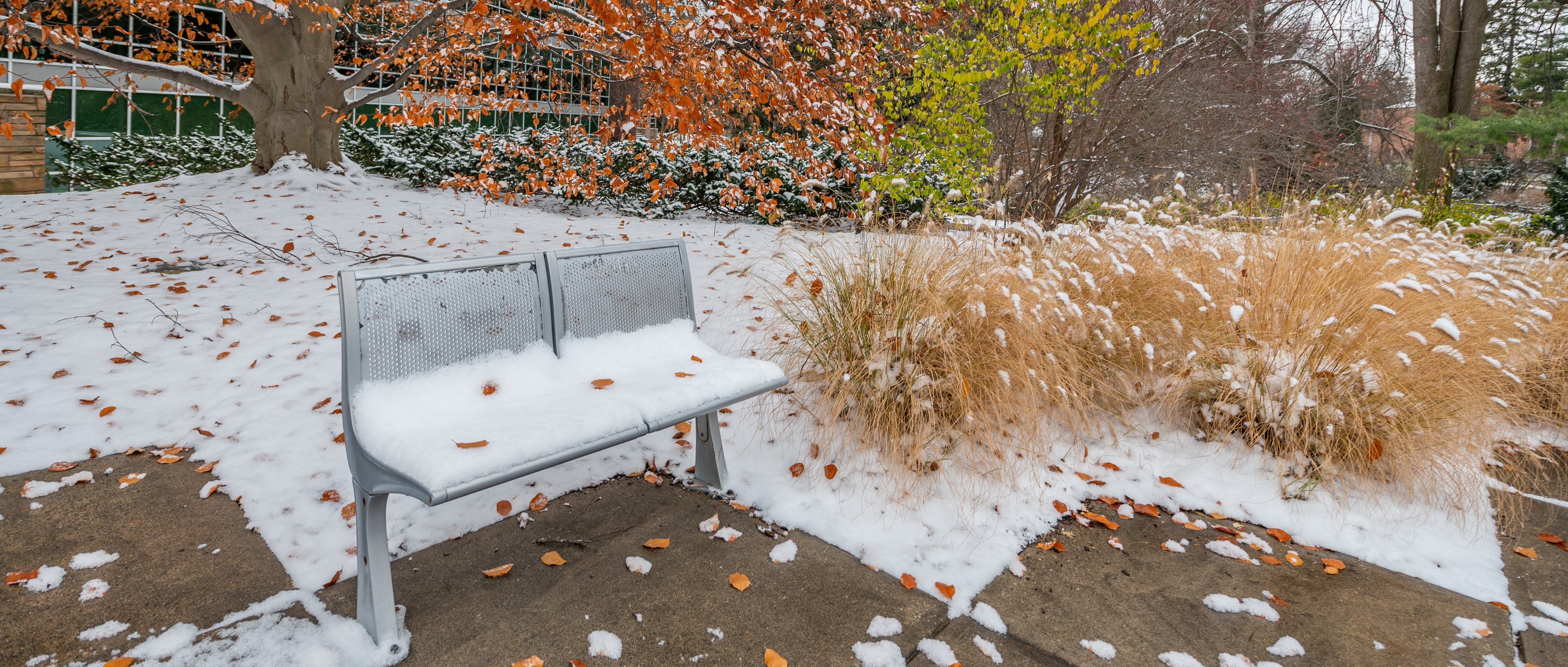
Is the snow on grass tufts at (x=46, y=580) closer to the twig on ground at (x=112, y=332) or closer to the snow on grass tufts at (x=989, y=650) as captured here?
the twig on ground at (x=112, y=332)

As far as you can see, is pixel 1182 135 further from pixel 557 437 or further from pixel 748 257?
pixel 557 437

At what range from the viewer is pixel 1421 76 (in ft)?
39.2

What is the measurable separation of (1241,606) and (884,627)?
1.10 metres

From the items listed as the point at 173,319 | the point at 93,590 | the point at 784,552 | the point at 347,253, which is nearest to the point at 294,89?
the point at 347,253

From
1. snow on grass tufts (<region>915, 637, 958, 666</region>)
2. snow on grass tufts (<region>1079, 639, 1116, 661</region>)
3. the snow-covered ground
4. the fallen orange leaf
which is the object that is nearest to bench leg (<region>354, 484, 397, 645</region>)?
→ the snow-covered ground

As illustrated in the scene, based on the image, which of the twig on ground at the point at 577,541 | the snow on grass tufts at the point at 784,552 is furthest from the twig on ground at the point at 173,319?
the snow on grass tufts at the point at 784,552

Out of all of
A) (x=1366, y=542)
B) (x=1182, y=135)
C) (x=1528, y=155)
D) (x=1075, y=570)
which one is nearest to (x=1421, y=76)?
(x=1528, y=155)

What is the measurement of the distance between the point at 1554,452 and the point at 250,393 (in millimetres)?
6012

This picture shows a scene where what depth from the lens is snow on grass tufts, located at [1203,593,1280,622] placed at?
2.23 meters

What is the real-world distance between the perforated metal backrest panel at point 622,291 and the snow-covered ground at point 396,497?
616mm

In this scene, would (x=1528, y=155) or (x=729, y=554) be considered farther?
(x=1528, y=155)

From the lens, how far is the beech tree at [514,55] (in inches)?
178

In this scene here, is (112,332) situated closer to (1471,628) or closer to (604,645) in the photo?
(604,645)

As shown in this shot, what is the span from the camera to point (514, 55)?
4688 millimetres
